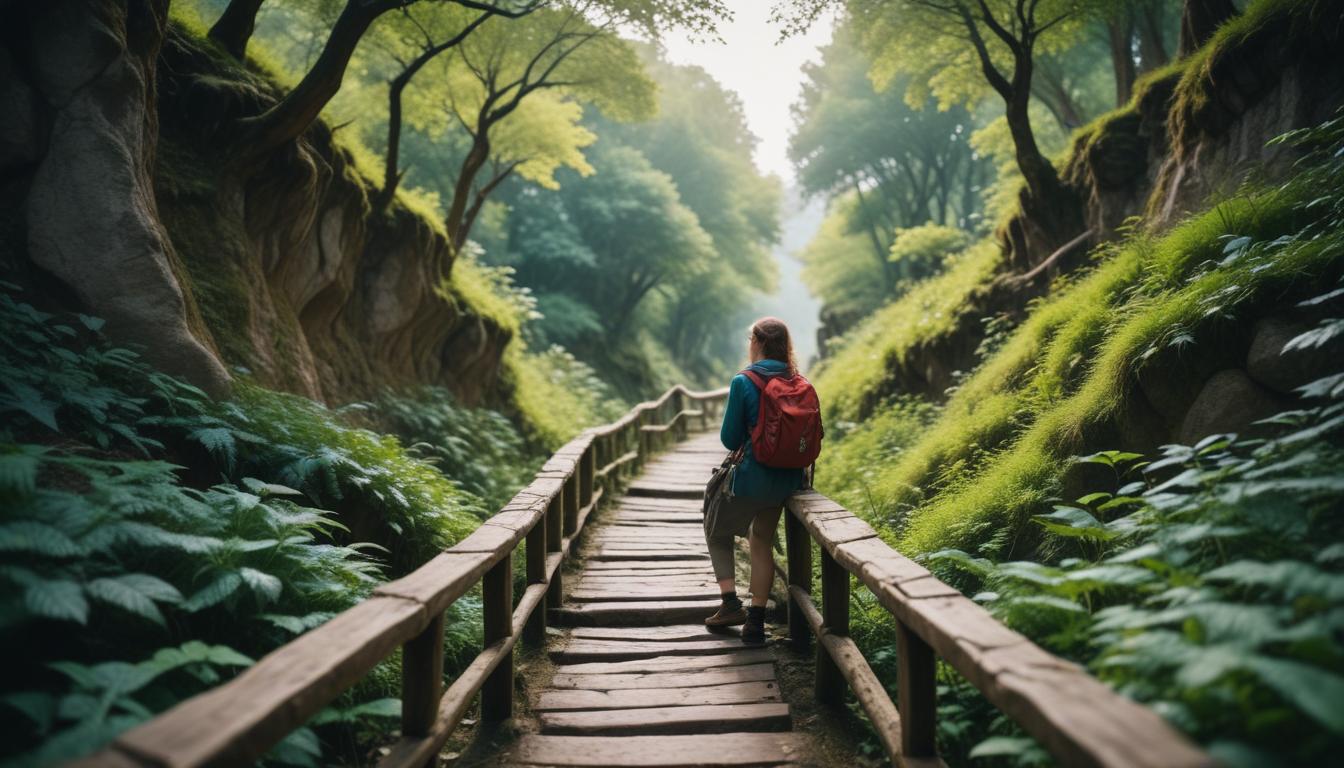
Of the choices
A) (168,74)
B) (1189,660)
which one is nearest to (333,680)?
(1189,660)

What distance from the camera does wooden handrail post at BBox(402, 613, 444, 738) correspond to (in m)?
2.77

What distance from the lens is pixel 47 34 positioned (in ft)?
15.8

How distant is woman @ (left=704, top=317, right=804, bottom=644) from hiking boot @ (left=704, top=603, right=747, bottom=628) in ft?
0.23

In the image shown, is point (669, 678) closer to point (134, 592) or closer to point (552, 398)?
point (134, 592)

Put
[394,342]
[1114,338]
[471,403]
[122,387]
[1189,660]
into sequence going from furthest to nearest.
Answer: [471,403]
[394,342]
[1114,338]
[122,387]
[1189,660]

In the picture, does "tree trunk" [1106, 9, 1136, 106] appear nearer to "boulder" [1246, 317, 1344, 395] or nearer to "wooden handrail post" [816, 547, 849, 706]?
"boulder" [1246, 317, 1344, 395]

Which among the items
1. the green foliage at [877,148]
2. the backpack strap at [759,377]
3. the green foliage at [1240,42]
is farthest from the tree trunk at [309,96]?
the green foliage at [877,148]

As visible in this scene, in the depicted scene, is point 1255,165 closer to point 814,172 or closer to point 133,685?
point 133,685

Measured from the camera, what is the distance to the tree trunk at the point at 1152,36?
1214cm

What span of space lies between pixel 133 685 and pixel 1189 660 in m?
2.91

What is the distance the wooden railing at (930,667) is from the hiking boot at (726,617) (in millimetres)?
382

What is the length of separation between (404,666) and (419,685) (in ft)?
0.31

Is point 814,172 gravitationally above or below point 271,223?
above

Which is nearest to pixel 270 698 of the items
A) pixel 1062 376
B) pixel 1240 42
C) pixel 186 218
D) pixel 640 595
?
pixel 640 595
